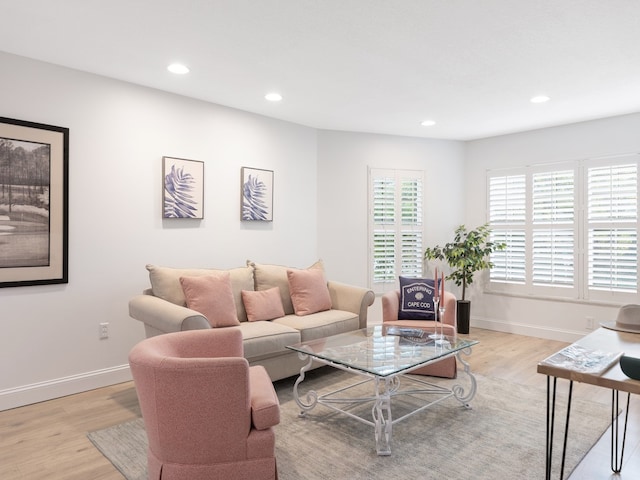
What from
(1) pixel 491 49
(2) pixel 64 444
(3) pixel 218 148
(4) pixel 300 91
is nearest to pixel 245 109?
(3) pixel 218 148

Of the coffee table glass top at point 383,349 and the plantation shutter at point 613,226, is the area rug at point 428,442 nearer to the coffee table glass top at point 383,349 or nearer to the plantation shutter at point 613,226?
the coffee table glass top at point 383,349

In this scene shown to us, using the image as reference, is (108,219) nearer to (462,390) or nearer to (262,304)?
(262,304)

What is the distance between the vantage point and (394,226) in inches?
227

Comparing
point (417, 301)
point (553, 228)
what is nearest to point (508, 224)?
point (553, 228)

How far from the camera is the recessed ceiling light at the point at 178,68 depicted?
A: 337cm

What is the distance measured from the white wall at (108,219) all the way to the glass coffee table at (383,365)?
1663mm

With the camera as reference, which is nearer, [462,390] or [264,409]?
[264,409]

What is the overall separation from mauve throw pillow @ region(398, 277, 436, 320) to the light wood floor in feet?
2.37

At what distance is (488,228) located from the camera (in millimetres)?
5992

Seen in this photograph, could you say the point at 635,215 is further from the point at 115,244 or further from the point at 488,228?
the point at 115,244

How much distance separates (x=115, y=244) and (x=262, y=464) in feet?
8.16

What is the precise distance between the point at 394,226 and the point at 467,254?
1.00 metres

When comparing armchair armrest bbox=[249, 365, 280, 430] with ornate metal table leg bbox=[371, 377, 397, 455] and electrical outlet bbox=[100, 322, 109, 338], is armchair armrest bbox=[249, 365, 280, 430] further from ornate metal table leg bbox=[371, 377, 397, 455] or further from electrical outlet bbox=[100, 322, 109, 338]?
electrical outlet bbox=[100, 322, 109, 338]

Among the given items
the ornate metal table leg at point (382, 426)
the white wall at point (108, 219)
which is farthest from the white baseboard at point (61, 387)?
the ornate metal table leg at point (382, 426)
